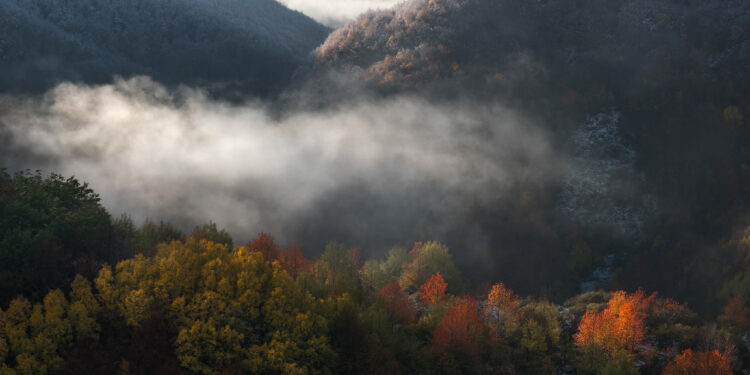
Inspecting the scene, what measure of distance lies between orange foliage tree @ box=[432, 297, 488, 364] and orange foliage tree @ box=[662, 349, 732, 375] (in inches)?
780

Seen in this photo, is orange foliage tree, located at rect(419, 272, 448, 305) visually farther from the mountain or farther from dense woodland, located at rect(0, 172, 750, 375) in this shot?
the mountain

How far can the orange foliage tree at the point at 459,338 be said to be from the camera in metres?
59.9

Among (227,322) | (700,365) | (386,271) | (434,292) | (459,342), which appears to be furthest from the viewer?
(386,271)

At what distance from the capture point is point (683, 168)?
165000mm

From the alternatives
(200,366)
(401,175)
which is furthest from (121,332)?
(401,175)

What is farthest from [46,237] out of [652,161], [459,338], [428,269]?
[652,161]

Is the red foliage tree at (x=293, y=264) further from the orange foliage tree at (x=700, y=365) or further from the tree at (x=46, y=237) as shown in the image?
the orange foliage tree at (x=700, y=365)

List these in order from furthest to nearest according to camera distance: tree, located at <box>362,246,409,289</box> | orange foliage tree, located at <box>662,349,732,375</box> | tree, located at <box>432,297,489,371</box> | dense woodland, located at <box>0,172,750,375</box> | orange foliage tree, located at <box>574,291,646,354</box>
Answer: tree, located at <box>362,246,409,289</box>, orange foliage tree, located at <box>574,291,646,354</box>, tree, located at <box>432,297,489,371</box>, orange foliage tree, located at <box>662,349,732,375</box>, dense woodland, located at <box>0,172,750,375</box>

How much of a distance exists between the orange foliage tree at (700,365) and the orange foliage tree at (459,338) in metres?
19.8

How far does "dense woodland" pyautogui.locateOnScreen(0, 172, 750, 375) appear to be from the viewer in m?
45.4

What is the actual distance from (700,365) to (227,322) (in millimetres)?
49023

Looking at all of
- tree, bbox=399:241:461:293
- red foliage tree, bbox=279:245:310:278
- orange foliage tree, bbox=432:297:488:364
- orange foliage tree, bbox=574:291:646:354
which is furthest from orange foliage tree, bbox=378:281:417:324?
tree, bbox=399:241:461:293

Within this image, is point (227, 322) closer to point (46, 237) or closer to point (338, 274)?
point (46, 237)

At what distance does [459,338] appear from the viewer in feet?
199
